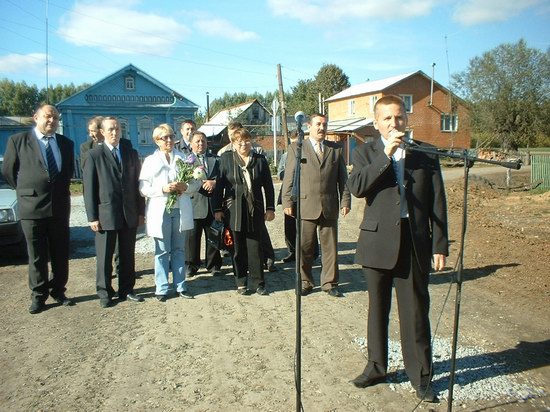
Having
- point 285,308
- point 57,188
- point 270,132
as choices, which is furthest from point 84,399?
point 270,132

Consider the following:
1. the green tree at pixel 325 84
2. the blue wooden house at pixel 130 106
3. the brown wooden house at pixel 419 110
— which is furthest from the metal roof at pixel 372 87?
the green tree at pixel 325 84

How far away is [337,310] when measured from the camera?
559cm

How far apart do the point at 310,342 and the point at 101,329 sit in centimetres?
230

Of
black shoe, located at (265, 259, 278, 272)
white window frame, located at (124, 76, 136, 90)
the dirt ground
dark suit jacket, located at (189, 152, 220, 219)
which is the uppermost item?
white window frame, located at (124, 76, 136, 90)

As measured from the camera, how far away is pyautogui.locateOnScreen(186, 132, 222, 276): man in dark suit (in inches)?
273

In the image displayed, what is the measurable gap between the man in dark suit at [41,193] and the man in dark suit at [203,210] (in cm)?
180

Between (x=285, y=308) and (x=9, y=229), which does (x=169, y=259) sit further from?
(x=9, y=229)

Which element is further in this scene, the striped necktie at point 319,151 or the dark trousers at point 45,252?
the striped necktie at point 319,151

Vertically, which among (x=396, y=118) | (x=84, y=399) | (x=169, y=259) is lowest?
(x=84, y=399)

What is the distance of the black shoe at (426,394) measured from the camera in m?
3.51

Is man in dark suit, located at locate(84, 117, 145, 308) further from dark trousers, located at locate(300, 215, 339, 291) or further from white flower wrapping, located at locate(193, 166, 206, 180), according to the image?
dark trousers, located at locate(300, 215, 339, 291)

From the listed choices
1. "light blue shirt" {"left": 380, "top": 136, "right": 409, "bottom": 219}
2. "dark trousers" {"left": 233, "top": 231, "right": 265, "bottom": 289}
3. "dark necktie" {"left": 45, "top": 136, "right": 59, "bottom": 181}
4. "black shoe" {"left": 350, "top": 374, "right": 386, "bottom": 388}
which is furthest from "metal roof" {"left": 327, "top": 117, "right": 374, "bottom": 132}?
"black shoe" {"left": 350, "top": 374, "right": 386, "bottom": 388}

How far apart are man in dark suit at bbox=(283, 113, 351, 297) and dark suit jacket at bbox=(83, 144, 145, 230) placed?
88.6 inches

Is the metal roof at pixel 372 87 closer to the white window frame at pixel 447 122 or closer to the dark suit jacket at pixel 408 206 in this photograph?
the white window frame at pixel 447 122
